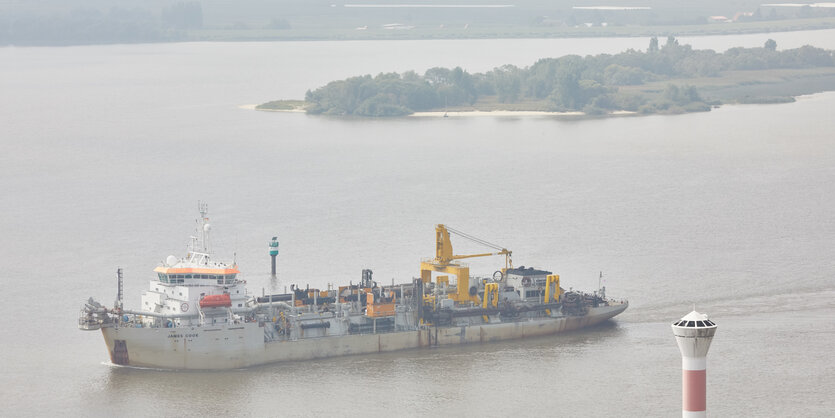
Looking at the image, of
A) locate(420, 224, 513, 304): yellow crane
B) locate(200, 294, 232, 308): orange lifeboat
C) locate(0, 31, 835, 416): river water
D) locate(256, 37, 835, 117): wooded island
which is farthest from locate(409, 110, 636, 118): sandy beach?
locate(200, 294, 232, 308): orange lifeboat

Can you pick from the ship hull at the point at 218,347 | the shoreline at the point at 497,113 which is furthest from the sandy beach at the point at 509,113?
the ship hull at the point at 218,347

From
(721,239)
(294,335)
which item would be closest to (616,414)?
(294,335)

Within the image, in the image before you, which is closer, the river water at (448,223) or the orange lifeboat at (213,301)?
the river water at (448,223)

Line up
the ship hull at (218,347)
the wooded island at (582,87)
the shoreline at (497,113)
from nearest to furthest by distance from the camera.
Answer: the ship hull at (218,347) < the shoreline at (497,113) < the wooded island at (582,87)

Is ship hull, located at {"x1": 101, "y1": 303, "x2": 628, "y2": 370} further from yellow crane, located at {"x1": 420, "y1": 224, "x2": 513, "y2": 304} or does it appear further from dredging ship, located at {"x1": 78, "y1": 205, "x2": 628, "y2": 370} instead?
yellow crane, located at {"x1": 420, "y1": 224, "x2": 513, "y2": 304}

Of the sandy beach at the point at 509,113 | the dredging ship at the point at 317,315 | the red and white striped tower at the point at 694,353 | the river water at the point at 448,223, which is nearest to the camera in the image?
the red and white striped tower at the point at 694,353

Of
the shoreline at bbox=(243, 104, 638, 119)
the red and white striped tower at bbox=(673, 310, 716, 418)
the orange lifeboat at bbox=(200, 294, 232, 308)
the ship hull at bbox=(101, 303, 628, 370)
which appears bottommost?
the ship hull at bbox=(101, 303, 628, 370)

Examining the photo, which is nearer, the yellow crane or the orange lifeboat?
the orange lifeboat

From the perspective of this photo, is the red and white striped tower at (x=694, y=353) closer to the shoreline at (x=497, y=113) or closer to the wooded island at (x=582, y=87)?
the shoreline at (x=497, y=113)
